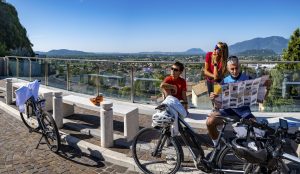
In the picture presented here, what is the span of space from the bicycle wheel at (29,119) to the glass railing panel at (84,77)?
8.27 ft

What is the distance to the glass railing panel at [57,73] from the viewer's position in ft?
34.6

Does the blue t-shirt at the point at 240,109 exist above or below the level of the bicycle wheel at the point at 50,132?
above

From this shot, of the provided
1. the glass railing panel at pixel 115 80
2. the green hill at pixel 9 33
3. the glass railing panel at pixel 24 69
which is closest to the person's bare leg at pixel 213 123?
the glass railing panel at pixel 115 80

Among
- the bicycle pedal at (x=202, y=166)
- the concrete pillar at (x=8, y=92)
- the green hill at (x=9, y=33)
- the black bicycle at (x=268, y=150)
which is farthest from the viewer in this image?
the green hill at (x=9, y=33)

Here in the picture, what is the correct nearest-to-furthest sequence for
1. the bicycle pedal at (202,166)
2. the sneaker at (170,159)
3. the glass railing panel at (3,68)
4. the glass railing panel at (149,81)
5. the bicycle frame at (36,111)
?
the bicycle pedal at (202,166)
the sneaker at (170,159)
the bicycle frame at (36,111)
the glass railing panel at (149,81)
the glass railing panel at (3,68)

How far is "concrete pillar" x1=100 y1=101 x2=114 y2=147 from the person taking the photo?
17.0 feet

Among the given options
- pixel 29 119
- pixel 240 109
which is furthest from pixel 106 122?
pixel 29 119

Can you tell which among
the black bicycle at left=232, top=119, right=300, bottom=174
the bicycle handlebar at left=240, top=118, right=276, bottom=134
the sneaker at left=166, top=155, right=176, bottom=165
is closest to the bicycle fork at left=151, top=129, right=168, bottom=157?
the sneaker at left=166, top=155, right=176, bottom=165

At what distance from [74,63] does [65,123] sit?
11.8 feet

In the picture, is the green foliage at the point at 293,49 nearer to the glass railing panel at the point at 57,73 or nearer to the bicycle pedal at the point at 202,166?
the glass railing panel at the point at 57,73

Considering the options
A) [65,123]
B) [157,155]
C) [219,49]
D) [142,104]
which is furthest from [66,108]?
[219,49]

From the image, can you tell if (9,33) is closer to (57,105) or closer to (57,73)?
(57,73)

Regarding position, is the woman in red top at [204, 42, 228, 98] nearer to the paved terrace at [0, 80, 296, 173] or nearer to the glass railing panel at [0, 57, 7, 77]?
the paved terrace at [0, 80, 296, 173]

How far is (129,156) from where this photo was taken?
16.2 ft
